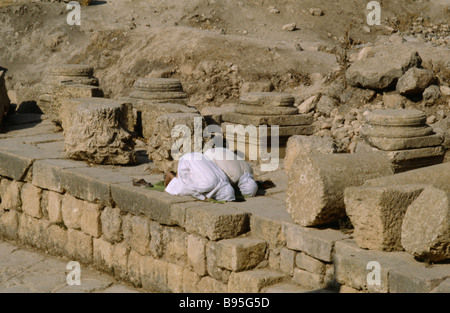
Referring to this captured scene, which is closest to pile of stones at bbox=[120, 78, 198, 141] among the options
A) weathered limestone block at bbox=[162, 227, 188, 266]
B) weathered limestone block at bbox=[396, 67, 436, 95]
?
weathered limestone block at bbox=[162, 227, 188, 266]

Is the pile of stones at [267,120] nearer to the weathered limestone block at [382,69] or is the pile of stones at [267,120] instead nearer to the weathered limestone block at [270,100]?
the weathered limestone block at [270,100]

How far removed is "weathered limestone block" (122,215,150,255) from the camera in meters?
8.70

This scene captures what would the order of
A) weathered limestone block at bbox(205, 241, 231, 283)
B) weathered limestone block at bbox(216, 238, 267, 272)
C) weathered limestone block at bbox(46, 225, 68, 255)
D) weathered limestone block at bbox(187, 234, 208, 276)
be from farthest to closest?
weathered limestone block at bbox(46, 225, 68, 255), weathered limestone block at bbox(187, 234, 208, 276), weathered limestone block at bbox(205, 241, 231, 283), weathered limestone block at bbox(216, 238, 267, 272)

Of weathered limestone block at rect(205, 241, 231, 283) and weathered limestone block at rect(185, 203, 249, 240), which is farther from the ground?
weathered limestone block at rect(185, 203, 249, 240)

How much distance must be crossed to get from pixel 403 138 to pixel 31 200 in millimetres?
5348

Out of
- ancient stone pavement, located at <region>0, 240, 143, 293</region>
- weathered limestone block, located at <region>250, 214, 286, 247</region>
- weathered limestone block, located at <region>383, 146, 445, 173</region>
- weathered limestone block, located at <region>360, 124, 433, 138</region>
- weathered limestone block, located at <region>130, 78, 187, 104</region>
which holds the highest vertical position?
weathered limestone block, located at <region>130, 78, 187, 104</region>

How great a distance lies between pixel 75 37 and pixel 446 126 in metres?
13.1

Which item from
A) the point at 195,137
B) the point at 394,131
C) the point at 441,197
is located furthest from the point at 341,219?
the point at 195,137

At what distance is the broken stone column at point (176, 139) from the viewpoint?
9.66m

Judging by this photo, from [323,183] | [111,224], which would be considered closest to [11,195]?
[111,224]

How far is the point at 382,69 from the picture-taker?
12.5 meters

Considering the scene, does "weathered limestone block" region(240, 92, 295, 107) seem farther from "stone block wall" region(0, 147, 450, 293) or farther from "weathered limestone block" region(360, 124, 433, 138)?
"stone block wall" region(0, 147, 450, 293)

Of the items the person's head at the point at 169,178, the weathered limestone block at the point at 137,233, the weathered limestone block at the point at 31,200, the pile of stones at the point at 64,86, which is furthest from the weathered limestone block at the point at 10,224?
the person's head at the point at 169,178

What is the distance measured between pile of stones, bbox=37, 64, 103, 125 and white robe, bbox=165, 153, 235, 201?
14.2ft
